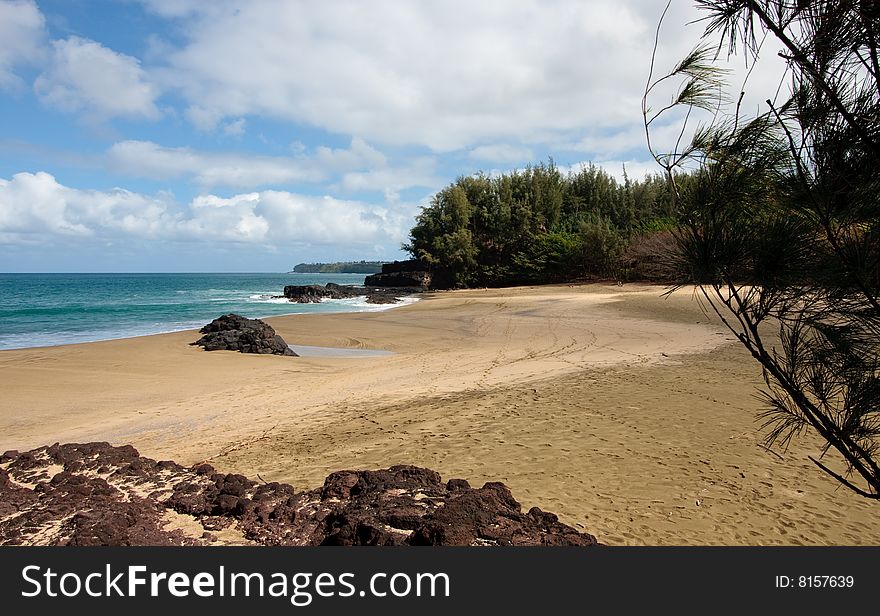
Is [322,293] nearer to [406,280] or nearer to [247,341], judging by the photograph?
[406,280]

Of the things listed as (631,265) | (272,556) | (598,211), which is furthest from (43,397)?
(598,211)

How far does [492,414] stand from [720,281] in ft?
15.8

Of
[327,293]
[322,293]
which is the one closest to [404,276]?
[327,293]

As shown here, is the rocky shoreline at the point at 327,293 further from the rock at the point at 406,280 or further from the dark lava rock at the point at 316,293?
the rock at the point at 406,280

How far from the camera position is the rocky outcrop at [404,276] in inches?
1943

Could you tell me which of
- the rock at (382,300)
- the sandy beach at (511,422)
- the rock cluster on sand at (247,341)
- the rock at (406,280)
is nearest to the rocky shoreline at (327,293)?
the rock at (382,300)

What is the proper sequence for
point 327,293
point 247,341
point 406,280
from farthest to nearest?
1. point 406,280
2. point 327,293
3. point 247,341

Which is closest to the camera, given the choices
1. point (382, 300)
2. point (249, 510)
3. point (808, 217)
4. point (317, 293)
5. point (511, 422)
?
point (808, 217)

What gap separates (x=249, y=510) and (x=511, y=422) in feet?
11.7

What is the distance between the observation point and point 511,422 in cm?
652

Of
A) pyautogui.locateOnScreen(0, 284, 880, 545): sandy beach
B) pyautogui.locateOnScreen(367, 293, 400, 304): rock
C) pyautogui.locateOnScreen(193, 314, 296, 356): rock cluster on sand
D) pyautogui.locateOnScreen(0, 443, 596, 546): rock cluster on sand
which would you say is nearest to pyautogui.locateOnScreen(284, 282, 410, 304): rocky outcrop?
pyautogui.locateOnScreen(367, 293, 400, 304): rock

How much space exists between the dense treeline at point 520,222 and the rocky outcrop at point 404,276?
137 centimetres

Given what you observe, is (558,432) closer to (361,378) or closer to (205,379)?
(361,378)

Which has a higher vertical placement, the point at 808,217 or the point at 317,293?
the point at 808,217
